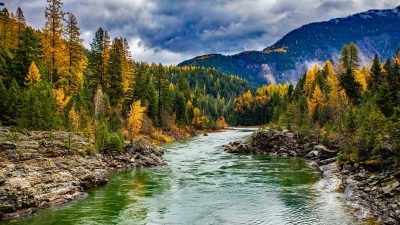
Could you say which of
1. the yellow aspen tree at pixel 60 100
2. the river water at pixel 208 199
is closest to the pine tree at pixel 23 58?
the yellow aspen tree at pixel 60 100

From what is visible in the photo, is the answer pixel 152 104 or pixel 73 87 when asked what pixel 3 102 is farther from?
pixel 152 104

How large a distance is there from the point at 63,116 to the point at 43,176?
22.1m

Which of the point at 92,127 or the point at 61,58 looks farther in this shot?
the point at 61,58

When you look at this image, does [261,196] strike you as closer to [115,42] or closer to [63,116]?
[63,116]

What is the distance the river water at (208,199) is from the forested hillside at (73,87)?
13.2 metres

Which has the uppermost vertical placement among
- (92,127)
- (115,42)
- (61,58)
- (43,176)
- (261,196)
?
(115,42)

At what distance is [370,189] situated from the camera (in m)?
38.8

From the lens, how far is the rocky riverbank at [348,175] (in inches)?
1307

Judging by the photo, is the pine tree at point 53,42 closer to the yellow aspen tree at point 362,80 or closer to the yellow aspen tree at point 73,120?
the yellow aspen tree at point 73,120

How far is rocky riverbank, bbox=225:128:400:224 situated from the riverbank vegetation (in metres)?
2.38

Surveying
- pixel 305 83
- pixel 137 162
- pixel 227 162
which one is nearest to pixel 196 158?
pixel 227 162

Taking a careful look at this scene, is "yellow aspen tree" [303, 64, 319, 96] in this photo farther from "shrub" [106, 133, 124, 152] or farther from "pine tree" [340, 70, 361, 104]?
"shrub" [106, 133, 124, 152]

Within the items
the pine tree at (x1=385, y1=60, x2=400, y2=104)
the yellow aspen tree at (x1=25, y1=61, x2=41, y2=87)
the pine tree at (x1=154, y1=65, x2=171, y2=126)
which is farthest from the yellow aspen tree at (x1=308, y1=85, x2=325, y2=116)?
the yellow aspen tree at (x1=25, y1=61, x2=41, y2=87)

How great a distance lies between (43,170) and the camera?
40781 millimetres
